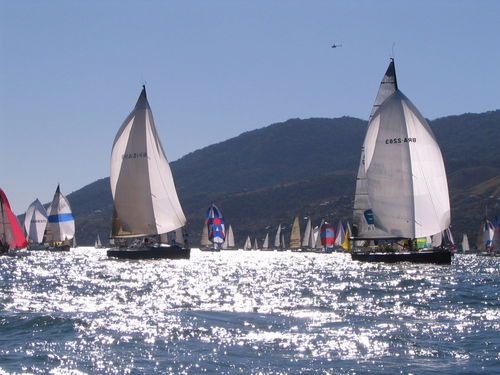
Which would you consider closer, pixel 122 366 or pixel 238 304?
pixel 122 366

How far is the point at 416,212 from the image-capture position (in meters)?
60.8

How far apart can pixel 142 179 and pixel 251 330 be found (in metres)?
51.1

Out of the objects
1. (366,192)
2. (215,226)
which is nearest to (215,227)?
(215,226)

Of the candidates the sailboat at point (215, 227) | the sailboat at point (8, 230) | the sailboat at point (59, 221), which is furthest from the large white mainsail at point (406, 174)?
the sailboat at point (59, 221)

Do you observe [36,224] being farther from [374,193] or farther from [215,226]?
[374,193]

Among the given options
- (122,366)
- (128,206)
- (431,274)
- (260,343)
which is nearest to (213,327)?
(260,343)

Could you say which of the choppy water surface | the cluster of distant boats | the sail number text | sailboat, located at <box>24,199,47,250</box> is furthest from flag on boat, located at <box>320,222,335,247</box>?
the choppy water surface

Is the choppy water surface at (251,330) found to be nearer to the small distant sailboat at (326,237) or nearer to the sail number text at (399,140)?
the sail number text at (399,140)

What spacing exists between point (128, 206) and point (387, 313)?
49.3 meters

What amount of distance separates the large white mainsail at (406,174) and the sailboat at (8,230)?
35.7 metres

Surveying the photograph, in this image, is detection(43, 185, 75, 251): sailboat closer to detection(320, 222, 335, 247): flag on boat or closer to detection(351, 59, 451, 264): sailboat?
detection(320, 222, 335, 247): flag on boat

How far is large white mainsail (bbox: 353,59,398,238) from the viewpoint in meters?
66.6

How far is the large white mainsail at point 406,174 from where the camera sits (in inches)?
2389

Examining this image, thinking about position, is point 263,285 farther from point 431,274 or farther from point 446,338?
point 446,338
